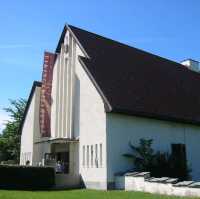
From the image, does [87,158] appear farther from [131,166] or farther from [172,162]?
[172,162]

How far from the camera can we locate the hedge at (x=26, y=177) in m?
22.4

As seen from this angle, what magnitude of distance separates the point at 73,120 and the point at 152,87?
626 cm

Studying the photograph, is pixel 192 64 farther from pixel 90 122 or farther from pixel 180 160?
pixel 90 122

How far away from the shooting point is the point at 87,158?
2372cm

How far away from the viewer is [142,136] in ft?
77.9

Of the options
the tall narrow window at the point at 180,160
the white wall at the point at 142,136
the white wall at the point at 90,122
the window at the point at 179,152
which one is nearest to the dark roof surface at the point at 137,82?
the white wall at the point at 142,136

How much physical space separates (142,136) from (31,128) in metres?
12.1

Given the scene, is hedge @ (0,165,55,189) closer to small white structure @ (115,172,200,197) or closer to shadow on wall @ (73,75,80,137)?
shadow on wall @ (73,75,80,137)

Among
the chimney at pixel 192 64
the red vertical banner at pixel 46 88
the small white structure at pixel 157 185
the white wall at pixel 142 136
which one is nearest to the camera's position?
the small white structure at pixel 157 185

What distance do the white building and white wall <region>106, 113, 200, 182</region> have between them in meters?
0.06

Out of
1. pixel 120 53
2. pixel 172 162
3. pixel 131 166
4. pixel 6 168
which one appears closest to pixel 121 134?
pixel 131 166

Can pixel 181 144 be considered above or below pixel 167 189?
above

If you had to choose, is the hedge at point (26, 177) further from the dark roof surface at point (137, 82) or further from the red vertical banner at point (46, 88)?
the red vertical banner at point (46, 88)

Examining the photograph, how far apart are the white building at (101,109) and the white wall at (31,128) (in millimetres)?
84
